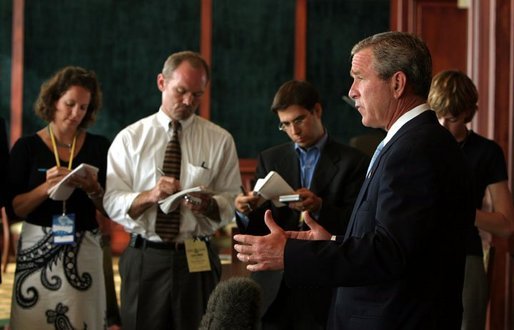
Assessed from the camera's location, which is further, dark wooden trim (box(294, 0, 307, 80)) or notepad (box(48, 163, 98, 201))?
dark wooden trim (box(294, 0, 307, 80))

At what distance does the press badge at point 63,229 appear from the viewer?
11.7 feet

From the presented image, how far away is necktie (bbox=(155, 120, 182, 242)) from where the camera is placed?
356cm

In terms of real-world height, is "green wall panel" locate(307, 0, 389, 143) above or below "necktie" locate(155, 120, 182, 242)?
above

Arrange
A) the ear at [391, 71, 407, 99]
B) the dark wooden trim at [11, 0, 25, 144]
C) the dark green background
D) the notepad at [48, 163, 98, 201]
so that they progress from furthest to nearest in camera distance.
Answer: the dark green background < the dark wooden trim at [11, 0, 25, 144] < the notepad at [48, 163, 98, 201] < the ear at [391, 71, 407, 99]

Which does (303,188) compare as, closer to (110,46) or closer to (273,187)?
(273,187)

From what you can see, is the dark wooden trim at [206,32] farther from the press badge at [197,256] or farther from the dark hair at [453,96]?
the dark hair at [453,96]

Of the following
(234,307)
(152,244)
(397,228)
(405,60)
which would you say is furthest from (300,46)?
(234,307)

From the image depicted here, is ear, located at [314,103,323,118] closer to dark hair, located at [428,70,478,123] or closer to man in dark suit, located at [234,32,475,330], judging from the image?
dark hair, located at [428,70,478,123]

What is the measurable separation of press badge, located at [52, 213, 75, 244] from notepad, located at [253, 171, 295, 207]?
888 millimetres

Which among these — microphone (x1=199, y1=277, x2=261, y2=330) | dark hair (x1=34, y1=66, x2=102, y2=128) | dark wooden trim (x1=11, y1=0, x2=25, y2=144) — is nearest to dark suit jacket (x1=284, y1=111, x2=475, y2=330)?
microphone (x1=199, y1=277, x2=261, y2=330)

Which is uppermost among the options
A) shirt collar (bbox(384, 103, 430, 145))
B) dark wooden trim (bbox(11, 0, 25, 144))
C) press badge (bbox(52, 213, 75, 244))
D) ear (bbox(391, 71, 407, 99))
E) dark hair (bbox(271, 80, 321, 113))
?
dark wooden trim (bbox(11, 0, 25, 144))

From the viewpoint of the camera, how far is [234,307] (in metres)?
1.52

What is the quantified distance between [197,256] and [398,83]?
169cm

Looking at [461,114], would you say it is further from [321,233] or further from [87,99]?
[87,99]
